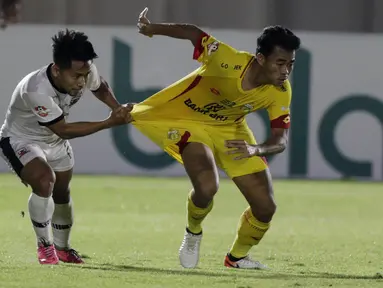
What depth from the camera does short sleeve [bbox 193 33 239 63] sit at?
8.70m

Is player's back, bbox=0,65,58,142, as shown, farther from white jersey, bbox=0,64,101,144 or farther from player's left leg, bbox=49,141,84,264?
player's left leg, bbox=49,141,84,264

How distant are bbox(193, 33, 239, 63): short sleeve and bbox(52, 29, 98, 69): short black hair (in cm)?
82

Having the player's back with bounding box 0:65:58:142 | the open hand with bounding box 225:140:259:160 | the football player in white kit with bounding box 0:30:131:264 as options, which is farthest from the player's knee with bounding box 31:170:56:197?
the open hand with bounding box 225:140:259:160

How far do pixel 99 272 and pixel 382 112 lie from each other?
403 inches

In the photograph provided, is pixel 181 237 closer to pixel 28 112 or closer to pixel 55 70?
pixel 28 112

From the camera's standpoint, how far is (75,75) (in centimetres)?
828

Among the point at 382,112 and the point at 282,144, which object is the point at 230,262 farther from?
the point at 382,112

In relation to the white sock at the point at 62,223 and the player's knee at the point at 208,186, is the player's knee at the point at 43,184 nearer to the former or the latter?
the white sock at the point at 62,223

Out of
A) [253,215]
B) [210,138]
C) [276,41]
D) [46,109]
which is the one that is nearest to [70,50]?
[46,109]

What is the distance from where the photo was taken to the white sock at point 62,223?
9.01 m

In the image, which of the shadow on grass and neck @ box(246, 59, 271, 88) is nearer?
the shadow on grass

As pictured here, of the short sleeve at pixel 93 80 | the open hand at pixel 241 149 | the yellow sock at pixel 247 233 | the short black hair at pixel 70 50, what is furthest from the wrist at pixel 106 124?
the yellow sock at pixel 247 233

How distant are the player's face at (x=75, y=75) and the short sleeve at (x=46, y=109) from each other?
147 millimetres

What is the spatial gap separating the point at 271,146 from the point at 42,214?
61.8 inches
